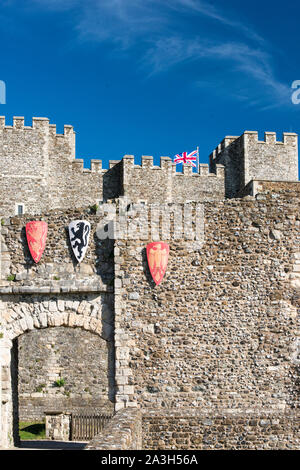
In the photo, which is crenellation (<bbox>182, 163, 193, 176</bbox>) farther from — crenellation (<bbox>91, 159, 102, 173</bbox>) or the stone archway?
the stone archway

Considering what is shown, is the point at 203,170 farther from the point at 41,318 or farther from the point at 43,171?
the point at 41,318

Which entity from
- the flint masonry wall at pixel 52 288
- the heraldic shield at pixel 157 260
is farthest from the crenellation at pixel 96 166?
the heraldic shield at pixel 157 260

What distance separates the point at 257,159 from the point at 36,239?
24.6 m

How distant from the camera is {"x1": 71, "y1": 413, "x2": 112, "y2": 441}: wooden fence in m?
19.3

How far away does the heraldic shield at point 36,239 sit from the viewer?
1375 cm

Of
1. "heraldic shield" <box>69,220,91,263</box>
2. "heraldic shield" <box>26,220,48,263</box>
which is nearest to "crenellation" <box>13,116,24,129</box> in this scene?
"heraldic shield" <box>26,220,48,263</box>

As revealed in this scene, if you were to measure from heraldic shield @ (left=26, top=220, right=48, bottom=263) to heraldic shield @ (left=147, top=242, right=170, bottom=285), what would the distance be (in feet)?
7.73

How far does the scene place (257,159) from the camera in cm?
3634

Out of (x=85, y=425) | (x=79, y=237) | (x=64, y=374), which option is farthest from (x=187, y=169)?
(x=79, y=237)

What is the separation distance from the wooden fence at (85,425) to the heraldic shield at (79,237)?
25.1 feet

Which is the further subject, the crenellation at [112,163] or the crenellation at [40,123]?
the crenellation at [112,163]

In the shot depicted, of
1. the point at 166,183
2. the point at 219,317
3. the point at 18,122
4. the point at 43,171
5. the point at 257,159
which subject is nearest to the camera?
the point at 219,317

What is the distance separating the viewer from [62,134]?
35062 millimetres

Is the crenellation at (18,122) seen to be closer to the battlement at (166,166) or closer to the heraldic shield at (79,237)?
the battlement at (166,166)
